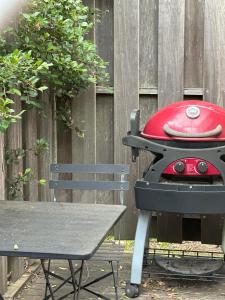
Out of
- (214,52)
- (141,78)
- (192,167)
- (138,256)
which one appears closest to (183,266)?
(138,256)

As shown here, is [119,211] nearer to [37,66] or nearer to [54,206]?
[54,206]

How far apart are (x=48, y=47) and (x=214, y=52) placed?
149cm

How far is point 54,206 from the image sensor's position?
306cm

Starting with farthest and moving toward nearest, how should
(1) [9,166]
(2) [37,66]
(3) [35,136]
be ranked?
(3) [35,136] → (1) [9,166] → (2) [37,66]

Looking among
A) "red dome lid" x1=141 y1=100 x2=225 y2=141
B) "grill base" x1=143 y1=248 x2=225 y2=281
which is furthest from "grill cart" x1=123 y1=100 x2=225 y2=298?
"grill base" x1=143 y1=248 x2=225 y2=281

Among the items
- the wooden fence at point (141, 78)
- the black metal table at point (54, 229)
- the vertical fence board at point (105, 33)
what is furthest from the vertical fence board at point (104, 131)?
the black metal table at point (54, 229)

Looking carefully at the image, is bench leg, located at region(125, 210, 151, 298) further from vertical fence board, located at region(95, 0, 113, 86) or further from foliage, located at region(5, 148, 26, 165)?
vertical fence board, located at region(95, 0, 113, 86)

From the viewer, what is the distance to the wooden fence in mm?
4527

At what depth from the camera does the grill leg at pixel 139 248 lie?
3.82 meters

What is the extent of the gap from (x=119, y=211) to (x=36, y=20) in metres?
1.46

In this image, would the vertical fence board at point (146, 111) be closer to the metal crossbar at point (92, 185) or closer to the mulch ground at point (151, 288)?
the metal crossbar at point (92, 185)

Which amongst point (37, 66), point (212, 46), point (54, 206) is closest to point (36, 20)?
point (37, 66)

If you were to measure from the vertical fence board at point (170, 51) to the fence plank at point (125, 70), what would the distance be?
0.67 ft

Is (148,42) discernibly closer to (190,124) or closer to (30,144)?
(190,124)
